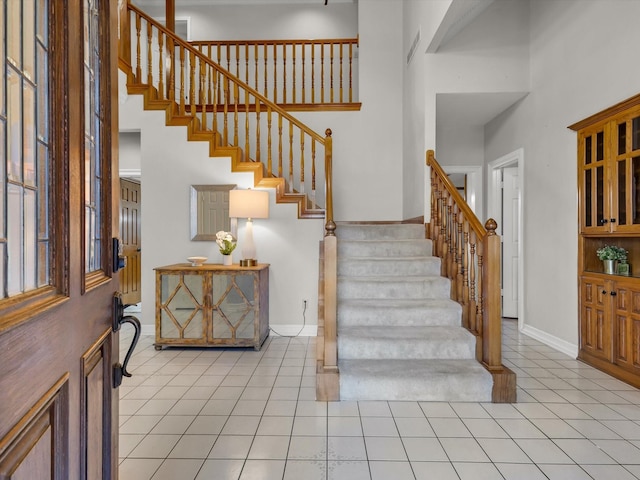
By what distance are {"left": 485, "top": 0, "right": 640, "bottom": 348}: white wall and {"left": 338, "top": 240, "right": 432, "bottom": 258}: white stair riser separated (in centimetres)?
131

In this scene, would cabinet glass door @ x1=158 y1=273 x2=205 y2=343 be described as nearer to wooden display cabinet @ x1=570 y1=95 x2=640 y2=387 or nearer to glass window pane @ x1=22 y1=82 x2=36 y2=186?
glass window pane @ x1=22 y1=82 x2=36 y2=186

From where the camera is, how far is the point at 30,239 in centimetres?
70

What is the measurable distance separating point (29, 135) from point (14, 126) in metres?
0.05

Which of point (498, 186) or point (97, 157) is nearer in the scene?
point (97, 157)

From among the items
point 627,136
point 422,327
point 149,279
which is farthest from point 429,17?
point 149,279

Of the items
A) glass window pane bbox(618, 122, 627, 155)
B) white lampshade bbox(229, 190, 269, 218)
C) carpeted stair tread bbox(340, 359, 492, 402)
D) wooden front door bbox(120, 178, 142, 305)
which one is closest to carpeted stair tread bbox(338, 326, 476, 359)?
carpeted stair tread bbox(340, 359, 492, 402)

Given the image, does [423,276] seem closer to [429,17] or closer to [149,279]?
[429,17]

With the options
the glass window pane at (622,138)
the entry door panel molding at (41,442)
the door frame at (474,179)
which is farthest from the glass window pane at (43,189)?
the door frame at (474,179)

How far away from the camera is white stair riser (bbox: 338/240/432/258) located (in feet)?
13.0

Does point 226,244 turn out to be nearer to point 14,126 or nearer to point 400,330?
point 400,330

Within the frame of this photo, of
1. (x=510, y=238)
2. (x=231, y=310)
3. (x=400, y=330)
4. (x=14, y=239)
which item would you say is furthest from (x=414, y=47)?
(x=14, y=239)

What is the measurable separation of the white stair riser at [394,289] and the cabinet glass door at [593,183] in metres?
1.37

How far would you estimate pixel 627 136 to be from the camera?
2.96 meters

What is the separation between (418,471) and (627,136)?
9.70 ft
